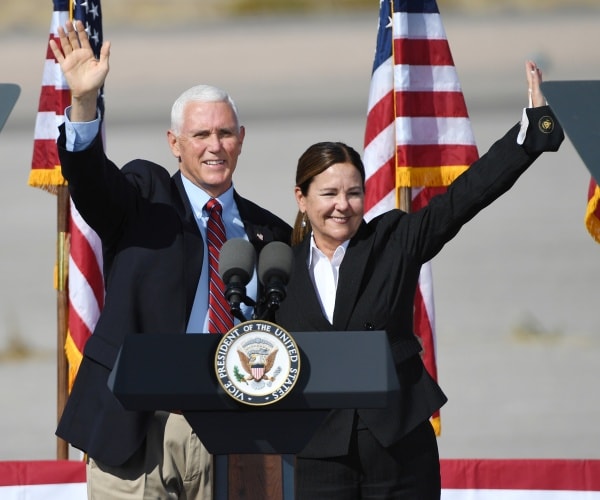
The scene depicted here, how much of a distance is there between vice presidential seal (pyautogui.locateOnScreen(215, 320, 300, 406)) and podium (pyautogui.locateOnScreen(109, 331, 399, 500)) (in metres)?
0.02

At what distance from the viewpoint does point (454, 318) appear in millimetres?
11406

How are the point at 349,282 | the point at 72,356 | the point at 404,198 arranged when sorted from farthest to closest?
1. the point at 72,356
2. the point at 404,198
3. the point at 349,282

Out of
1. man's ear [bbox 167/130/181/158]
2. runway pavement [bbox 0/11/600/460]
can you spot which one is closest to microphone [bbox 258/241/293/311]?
man's ear [bbox 167/130/181/158]

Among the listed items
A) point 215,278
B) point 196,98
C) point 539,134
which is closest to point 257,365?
point 215,278

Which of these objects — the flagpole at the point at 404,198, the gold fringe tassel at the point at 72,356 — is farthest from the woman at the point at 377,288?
the gold fringe tassel at the point at 72,356

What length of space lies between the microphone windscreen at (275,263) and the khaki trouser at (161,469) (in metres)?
0.46

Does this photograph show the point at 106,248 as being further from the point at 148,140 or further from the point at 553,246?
the point at 148,140

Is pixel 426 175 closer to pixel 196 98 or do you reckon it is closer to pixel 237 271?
pixel 196 98

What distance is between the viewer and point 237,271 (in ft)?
8.90

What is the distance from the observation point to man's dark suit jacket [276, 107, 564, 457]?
3102mm

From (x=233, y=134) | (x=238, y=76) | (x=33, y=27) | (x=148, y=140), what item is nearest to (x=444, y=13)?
(x=238, y=76)

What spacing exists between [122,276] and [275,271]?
470mm

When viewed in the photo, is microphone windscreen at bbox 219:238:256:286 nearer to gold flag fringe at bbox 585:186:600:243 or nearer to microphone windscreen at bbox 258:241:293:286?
microphone windscreen at bbox 258:241:293:286

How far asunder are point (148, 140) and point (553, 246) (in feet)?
16.4
